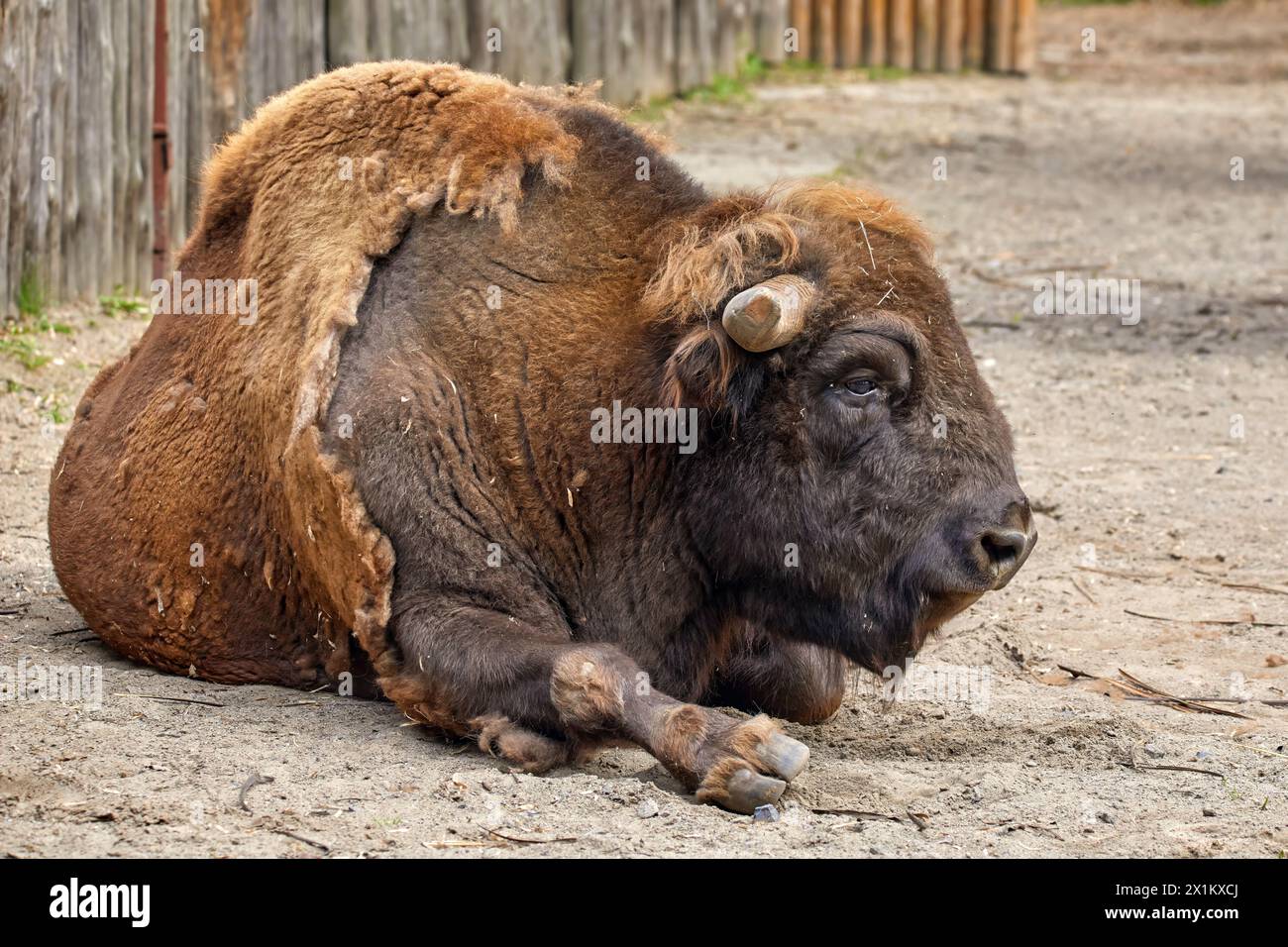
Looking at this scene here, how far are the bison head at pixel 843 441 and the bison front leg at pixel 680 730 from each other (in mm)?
532

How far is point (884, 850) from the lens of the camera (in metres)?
3.94

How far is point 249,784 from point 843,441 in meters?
1.80

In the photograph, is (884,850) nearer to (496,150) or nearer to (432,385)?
(432,385)

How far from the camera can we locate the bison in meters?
4.57

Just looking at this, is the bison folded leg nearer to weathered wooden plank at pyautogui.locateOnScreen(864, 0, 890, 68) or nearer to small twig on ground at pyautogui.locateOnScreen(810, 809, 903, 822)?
small twig on ground at pyautogui.locateOnScreen(810, 809, 903, 822)

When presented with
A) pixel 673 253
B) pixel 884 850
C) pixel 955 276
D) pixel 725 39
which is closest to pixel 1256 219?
pixel 955 276

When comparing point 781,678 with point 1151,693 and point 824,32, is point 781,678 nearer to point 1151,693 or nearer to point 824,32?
point 1151,693

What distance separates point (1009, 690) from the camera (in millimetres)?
5523

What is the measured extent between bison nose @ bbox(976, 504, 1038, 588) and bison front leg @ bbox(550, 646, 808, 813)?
0.75m

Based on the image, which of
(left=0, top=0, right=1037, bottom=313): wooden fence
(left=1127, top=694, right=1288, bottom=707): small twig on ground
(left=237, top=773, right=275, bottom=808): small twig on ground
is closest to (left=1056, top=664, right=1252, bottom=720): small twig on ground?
(left=1127, top=694, right=1288, bottom=707): small twig on ground

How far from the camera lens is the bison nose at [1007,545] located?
4527mm

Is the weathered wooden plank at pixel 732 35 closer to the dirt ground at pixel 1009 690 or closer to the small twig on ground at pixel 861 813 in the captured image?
the dirt ground at pixel 1009 690

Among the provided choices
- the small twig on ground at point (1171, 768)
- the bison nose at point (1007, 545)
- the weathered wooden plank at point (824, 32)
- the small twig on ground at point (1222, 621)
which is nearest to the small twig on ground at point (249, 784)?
the bison nose at point (1007, 545)
